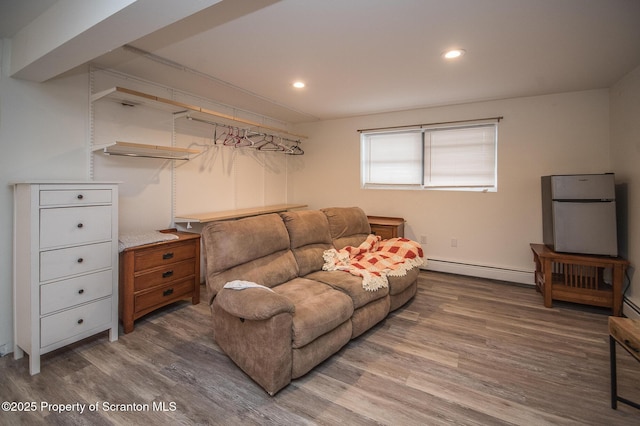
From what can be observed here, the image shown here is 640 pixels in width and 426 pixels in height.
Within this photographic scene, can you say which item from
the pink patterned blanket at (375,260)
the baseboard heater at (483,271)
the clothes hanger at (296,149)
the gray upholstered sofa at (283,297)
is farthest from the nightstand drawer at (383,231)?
the clothes hanger at (296,149)

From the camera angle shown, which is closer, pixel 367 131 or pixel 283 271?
pixel 283 271

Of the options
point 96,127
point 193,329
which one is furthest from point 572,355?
point 96,127

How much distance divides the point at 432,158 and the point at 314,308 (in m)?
3.19

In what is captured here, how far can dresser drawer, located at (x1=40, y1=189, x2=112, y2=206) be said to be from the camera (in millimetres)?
2064

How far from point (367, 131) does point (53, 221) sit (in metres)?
3.99

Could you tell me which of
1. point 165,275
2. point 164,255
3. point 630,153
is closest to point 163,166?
point 164,255

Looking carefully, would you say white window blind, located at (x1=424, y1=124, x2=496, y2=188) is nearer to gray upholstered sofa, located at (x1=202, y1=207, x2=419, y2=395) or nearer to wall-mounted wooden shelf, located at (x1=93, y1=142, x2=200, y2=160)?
gray upholstered sofa, located at (x1=202, y1=207, x2=419, y2=395)

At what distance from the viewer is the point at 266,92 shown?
3.58 metres

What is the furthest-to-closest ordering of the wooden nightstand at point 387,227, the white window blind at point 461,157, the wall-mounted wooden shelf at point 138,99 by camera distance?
the wooden nightstand at point 387,227, the white window blind at point 461,157, the wall-mounted wooden shelf at point 138,99

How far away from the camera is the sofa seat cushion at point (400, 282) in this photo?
114 inches

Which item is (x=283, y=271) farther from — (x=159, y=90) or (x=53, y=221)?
(x=159, y=90)

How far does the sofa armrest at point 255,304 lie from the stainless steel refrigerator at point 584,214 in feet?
9.74

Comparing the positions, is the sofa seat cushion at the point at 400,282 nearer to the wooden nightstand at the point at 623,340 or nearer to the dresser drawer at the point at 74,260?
the wooden nightstand at the point at 623,340

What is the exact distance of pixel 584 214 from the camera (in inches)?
120
